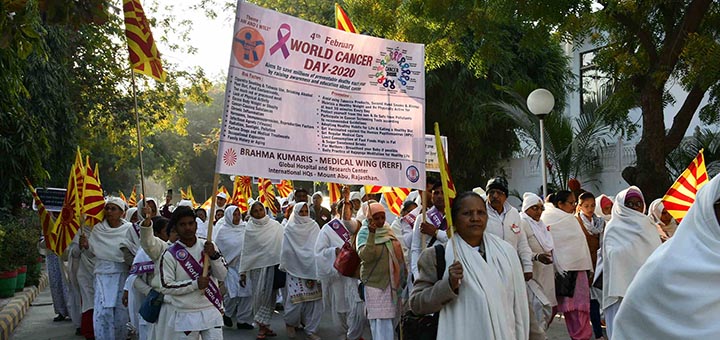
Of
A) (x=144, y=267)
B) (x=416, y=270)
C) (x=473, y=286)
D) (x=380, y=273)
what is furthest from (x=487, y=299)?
(x=380, y=273)

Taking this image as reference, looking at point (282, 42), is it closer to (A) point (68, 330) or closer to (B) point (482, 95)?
(A) point (68, 330)

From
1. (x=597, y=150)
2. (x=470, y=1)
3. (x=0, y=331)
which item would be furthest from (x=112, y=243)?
(x=597, y=150)

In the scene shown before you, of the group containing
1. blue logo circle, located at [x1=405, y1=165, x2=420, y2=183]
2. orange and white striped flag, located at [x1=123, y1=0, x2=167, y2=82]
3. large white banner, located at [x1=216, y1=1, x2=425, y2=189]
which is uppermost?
orange and white striped flag, located at [x1=123, y1=0, x2=167, y2=82]

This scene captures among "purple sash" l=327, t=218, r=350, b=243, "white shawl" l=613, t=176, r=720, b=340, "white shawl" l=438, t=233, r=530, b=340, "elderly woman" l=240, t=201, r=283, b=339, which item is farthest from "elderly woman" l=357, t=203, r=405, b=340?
"white shawl" l=613, t=176, r=720, b=340

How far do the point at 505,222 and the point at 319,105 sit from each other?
2.89 metres

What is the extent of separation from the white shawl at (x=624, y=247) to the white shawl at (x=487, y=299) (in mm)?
3702

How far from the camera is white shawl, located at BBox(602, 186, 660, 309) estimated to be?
8016 mm

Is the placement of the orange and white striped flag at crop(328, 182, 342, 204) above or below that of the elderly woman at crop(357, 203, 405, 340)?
above

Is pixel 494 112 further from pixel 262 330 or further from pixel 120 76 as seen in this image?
pixel 262 330

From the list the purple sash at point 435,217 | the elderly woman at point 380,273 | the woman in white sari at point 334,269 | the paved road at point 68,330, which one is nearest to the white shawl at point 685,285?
the purple sash at point 435,217

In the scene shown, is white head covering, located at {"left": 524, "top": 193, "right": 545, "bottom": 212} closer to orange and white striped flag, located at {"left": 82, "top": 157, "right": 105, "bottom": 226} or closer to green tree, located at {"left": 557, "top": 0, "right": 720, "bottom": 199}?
green tree, located at {"left": 557, "top": 0, "right": 720, "bottom": 199}

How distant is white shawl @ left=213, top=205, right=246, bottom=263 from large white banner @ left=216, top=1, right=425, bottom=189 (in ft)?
21.5

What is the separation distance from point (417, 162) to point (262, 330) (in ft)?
17.7

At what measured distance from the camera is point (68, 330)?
11570 mm
